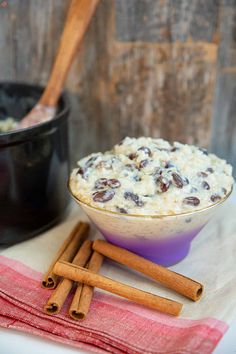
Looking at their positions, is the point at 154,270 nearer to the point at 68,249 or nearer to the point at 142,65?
the point at 68,249

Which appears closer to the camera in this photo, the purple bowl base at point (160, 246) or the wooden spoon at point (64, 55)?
the purple bowl base at point (160, 246)

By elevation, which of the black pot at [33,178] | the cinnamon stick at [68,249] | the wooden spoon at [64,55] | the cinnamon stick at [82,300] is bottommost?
the cinnamon stick at [68,249]

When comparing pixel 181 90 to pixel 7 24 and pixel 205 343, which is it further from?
pixel 205 343

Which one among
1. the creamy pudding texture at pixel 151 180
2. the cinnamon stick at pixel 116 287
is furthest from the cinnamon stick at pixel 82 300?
the creamy pudding texture at pixel 151 180

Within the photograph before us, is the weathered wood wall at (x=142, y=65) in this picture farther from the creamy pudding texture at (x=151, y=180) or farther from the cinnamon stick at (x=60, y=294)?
the cinnamon stick at (x=60, y=294)

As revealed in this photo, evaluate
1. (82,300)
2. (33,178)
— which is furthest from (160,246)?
(33,178)

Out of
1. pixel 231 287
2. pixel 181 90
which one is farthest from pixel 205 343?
pixel 181 90
